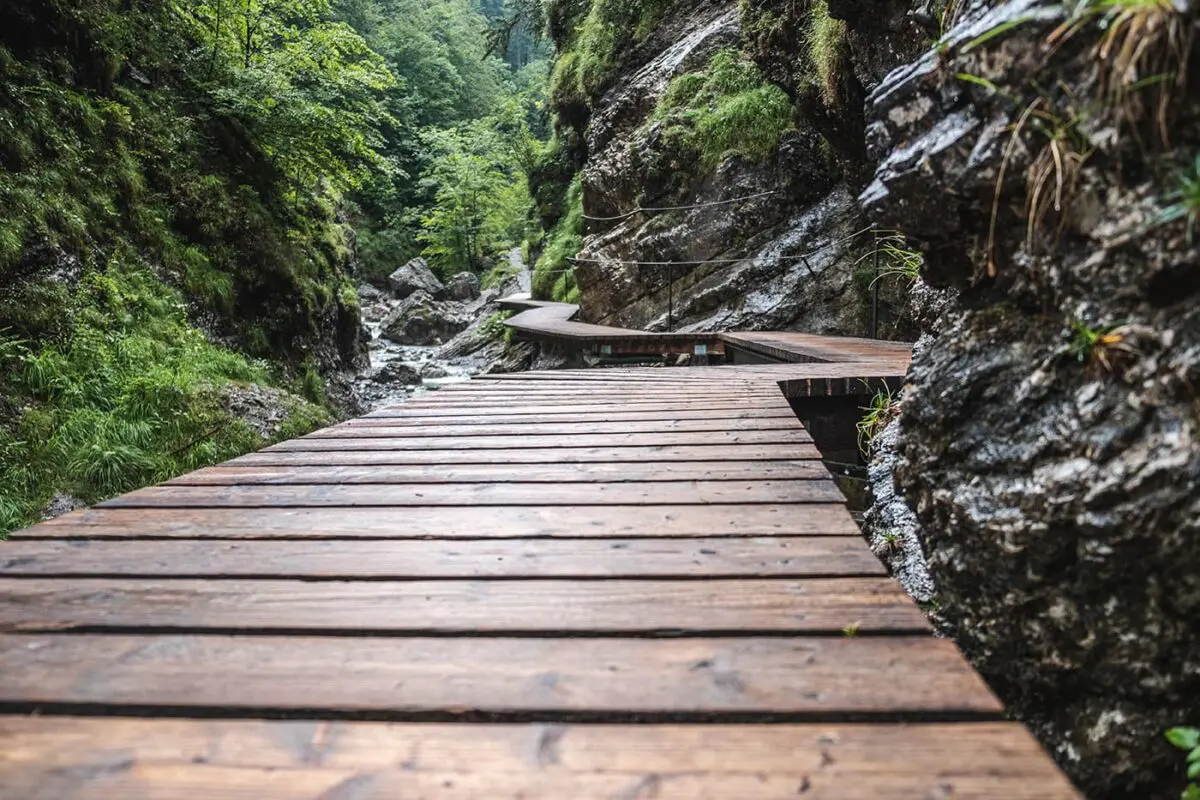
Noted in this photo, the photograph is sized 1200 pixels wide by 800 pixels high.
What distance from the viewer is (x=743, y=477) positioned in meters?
2.23

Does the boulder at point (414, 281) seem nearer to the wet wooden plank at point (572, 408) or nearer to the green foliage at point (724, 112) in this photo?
the green foliage at point (724, 112)

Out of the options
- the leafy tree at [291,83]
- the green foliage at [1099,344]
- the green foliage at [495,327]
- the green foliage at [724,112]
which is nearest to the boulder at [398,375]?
the green foliage at [495,327]

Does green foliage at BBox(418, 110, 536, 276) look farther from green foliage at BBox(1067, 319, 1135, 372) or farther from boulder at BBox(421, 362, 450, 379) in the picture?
green foliage at BBox(1067, 319, 1135, 372)

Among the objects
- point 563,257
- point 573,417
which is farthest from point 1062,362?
point 563,257

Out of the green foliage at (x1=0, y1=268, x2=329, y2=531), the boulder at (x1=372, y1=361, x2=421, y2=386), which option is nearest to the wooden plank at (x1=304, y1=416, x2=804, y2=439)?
the green foliage at (x1=0, y1=268, x2=329, y2=531)

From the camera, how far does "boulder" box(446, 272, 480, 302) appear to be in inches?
939

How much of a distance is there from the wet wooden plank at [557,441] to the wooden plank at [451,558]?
3.49 feet

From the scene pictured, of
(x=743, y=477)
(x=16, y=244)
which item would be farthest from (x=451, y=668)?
A: (x=16, y=244)

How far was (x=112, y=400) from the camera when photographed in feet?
18.5

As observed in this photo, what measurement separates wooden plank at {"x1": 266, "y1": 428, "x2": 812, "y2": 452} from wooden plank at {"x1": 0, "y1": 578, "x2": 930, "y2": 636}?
1319 mm

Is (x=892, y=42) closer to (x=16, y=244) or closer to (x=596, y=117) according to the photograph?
(x=16, y=244)

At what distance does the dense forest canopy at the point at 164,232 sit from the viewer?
5309mm

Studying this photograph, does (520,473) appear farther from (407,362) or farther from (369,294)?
(369,294)

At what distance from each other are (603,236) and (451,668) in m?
10.5
